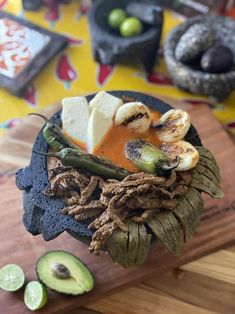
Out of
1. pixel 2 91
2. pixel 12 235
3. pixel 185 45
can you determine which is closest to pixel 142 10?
pixel 185 45

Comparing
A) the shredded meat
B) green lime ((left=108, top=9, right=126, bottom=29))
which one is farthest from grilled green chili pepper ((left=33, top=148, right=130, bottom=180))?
green lime ((left=108, top=9, right=126, bottom=29))

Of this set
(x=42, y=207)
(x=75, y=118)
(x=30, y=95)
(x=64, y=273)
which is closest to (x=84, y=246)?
(x=64, y=273)

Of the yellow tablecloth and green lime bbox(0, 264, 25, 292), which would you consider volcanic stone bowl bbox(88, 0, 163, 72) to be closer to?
the yellow tablecloth

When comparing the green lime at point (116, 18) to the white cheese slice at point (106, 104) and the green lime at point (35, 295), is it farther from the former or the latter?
the green lime at point (35, 295)

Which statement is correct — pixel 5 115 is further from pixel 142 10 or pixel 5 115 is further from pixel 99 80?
pixel 142 10

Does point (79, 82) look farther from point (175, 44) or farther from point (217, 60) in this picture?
point (217, 60)

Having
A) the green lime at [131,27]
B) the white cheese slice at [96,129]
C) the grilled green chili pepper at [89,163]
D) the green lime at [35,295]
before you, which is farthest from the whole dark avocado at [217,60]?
the green lime at [35,295]
